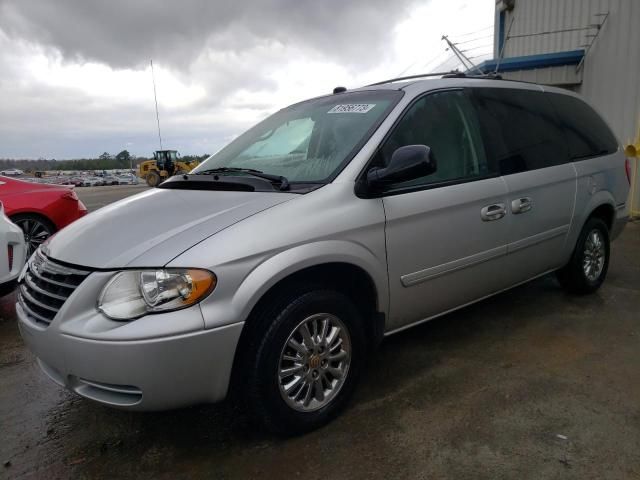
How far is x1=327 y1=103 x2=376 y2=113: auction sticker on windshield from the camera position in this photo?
3025mm

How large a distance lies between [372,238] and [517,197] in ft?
4.35

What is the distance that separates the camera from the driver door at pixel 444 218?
2771mm

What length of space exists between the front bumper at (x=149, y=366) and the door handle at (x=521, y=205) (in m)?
2.10

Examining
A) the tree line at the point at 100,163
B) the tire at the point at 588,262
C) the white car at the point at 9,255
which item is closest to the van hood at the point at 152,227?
the white car at the point at 9,255

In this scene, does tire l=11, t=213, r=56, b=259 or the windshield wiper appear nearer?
the windshield wiper

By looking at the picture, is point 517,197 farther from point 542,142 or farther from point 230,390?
point 230,390

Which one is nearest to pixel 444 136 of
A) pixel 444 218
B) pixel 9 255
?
pixel 444 218

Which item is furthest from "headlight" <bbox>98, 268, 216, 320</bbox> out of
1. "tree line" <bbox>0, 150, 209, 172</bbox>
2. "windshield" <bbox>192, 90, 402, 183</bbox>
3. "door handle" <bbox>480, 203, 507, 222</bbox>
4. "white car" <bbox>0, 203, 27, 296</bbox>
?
"tree line" <bbox>0, 150, 209, 172</bbox>

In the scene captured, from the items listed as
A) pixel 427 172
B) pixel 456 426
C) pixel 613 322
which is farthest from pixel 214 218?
pixel 613 322

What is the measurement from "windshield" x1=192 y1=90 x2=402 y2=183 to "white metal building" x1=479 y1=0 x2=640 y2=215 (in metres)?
5.74

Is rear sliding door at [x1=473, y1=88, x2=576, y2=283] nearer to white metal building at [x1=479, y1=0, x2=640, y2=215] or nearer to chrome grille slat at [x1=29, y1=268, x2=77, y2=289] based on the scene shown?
chrome grille slat at [x1=29, y1=268, x2=77, y2=289]

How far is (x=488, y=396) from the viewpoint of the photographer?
2.77 meters

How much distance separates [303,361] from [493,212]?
1598 mm

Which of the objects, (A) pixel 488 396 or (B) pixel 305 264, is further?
(A) pixel 488 396
